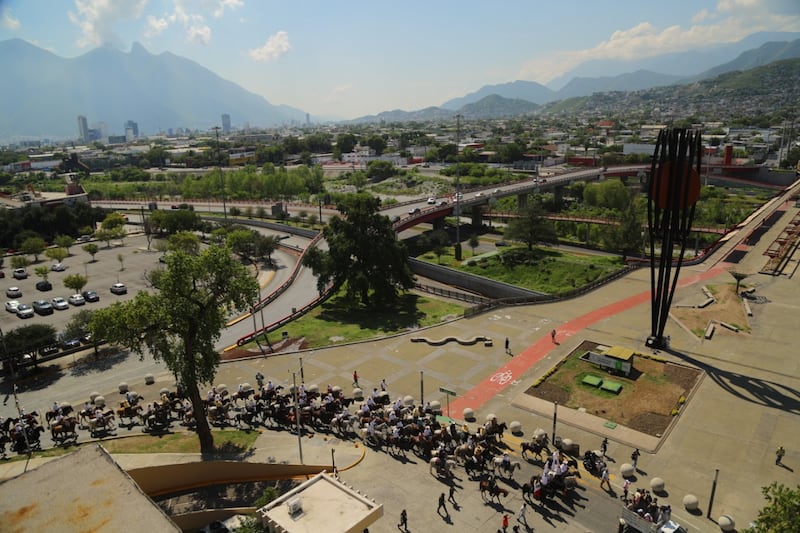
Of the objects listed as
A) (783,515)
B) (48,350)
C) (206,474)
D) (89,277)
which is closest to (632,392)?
(783,515)

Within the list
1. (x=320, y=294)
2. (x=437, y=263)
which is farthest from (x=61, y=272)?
(x=437, y=263)

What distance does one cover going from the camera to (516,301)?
180 feet

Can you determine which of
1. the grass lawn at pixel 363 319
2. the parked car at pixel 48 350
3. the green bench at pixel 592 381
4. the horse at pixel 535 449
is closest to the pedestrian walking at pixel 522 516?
the horse at pixel 535 449

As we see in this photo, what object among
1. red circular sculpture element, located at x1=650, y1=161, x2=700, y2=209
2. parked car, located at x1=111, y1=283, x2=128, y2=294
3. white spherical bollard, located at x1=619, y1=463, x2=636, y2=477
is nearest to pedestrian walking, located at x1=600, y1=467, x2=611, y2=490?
white spherical bollard, located at x1=619, y1=463, x2=636, y2=477

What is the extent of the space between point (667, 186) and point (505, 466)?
2535cm

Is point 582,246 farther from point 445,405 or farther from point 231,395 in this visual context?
point 231,395

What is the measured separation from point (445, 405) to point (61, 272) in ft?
243

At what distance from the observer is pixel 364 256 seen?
186 ft

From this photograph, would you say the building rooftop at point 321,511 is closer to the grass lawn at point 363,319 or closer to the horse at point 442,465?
the horse at point 442,465

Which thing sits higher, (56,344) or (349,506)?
(349,506)

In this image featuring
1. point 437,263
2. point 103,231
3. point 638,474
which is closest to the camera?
point 638,474

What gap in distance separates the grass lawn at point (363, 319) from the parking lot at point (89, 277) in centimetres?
2913

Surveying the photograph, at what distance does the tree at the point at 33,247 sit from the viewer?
8431 cm

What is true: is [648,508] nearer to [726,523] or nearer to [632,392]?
[726,523]
